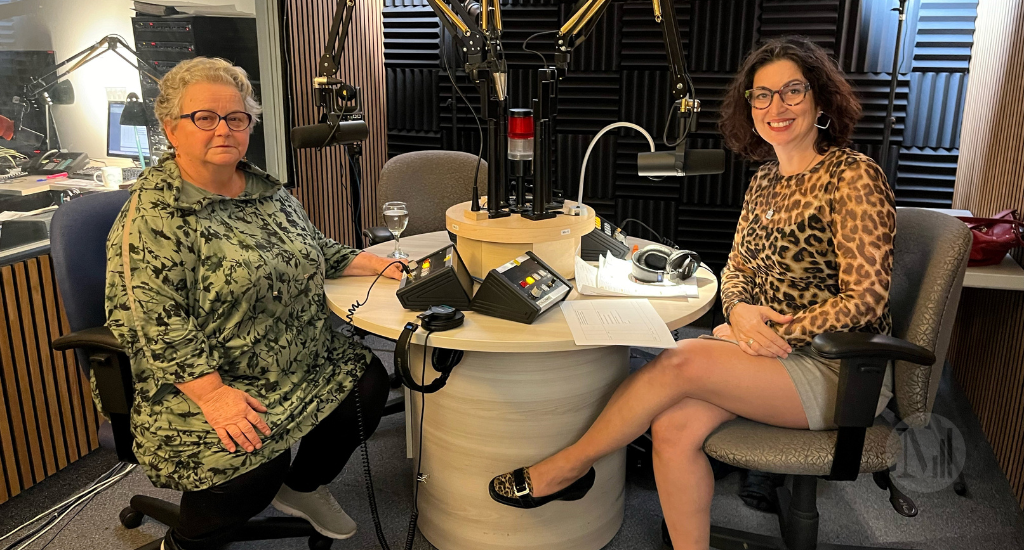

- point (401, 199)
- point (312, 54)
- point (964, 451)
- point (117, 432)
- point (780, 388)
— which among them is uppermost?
point (312, 54)

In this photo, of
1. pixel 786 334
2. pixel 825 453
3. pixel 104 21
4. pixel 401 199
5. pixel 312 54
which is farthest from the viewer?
pixel 312 54

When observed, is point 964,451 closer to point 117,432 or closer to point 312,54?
point 117,432

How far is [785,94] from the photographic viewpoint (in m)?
2.01

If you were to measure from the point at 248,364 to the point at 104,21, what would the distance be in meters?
1.78

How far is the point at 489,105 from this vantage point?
87.9 inches

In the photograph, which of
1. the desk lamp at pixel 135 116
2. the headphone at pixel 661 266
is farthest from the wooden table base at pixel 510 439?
the desk lamp at pixel 135 116

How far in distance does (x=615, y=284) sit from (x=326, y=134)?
1004 mm

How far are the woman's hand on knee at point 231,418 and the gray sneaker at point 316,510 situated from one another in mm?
491

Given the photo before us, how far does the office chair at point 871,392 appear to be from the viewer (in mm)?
1725

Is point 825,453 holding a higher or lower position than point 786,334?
lower

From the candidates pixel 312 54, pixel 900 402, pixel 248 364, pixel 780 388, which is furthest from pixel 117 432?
pixel 312 54

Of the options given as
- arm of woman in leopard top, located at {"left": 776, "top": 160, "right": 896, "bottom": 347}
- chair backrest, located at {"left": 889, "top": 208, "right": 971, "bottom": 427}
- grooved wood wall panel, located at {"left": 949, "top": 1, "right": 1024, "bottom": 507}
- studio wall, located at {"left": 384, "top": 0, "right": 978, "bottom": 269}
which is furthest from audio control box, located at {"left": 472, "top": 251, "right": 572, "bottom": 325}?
studio wall, located at {"left": 384, "top": 0, "right": 978, "bottom": 269}

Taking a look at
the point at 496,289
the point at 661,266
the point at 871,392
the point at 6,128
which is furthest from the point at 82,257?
the point at 871,392

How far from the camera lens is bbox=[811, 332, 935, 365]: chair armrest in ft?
5.55
